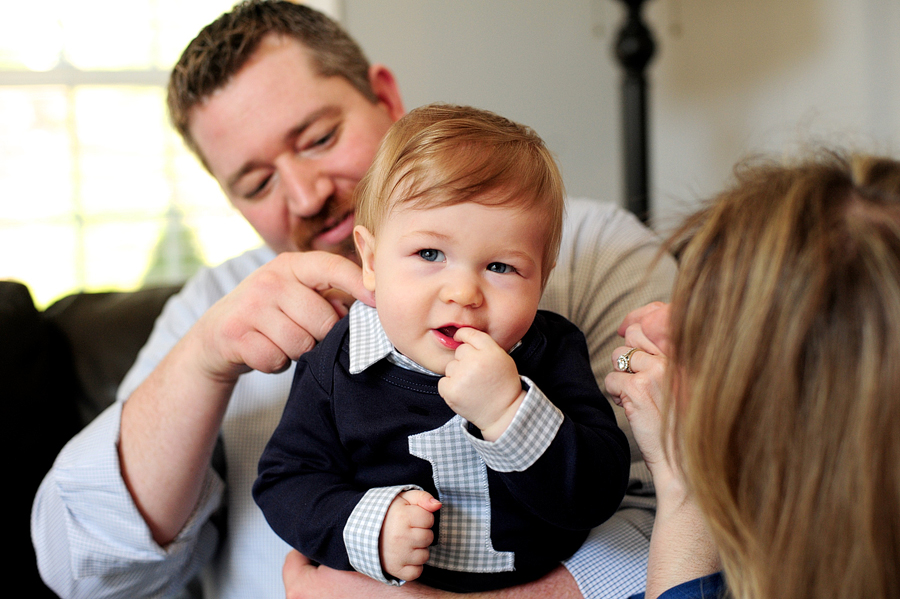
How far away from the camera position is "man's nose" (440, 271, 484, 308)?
26.5 inches

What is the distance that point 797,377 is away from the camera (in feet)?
1.72

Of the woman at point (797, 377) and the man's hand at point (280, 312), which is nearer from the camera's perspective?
the woman at point (797, 377)

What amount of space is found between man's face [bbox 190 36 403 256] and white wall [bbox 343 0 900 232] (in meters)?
1.55

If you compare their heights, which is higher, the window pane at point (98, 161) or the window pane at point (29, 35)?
the window pane at point (29, 35)

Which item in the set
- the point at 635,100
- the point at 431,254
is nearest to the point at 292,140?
the point at 431,254

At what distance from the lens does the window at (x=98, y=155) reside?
296 cm

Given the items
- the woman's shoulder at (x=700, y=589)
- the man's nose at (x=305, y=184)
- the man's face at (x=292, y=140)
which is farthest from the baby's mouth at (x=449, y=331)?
the man's nose at (x=305, y=184)

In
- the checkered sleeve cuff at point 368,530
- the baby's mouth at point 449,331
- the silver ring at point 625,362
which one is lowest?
the checkered sleeve cuff at point 368,530

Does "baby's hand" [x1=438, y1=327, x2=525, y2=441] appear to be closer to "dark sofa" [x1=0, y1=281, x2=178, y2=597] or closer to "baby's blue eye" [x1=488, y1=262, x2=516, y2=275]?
"baby's blue eye" [x1=488, y1=262, x2=516, y2=275]

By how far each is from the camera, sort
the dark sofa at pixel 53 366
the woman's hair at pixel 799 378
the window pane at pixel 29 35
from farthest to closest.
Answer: the window pane at pixel 29 35 < the dark sofa at pixel 53 366 < the woman's hair at pixel 799 378

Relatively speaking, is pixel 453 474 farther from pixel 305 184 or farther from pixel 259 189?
pixel 259 189

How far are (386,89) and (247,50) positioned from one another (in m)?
0.34

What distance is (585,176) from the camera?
3.30 m

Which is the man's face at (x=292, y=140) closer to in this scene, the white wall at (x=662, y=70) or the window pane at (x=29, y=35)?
the white wall at (x=662, y=70)
